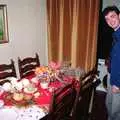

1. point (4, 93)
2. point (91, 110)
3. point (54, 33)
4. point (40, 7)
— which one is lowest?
point (91, 110)

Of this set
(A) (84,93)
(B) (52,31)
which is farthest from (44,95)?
(B) (52,31)

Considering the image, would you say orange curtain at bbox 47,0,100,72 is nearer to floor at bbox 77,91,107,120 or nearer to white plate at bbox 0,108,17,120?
floor at bbox 77,91,107,120

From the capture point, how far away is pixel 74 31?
3.66 meters

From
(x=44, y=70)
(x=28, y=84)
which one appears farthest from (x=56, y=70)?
(x=28, y=84)

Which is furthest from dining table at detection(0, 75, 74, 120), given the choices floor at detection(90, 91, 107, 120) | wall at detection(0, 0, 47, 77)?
wall at detection(0, 0, 47, 77)

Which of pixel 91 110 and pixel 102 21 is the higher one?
pixel 102 21

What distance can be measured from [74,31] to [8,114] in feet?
6.52

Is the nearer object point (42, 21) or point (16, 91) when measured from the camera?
point (16, 91)

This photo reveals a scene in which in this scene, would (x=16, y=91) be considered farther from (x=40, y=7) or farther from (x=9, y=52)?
(x=40, y=7)

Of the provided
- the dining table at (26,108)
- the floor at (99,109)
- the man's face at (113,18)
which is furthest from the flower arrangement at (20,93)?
the floor at (99,109)

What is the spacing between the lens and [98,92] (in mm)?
3904

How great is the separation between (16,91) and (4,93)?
0.12 meters
